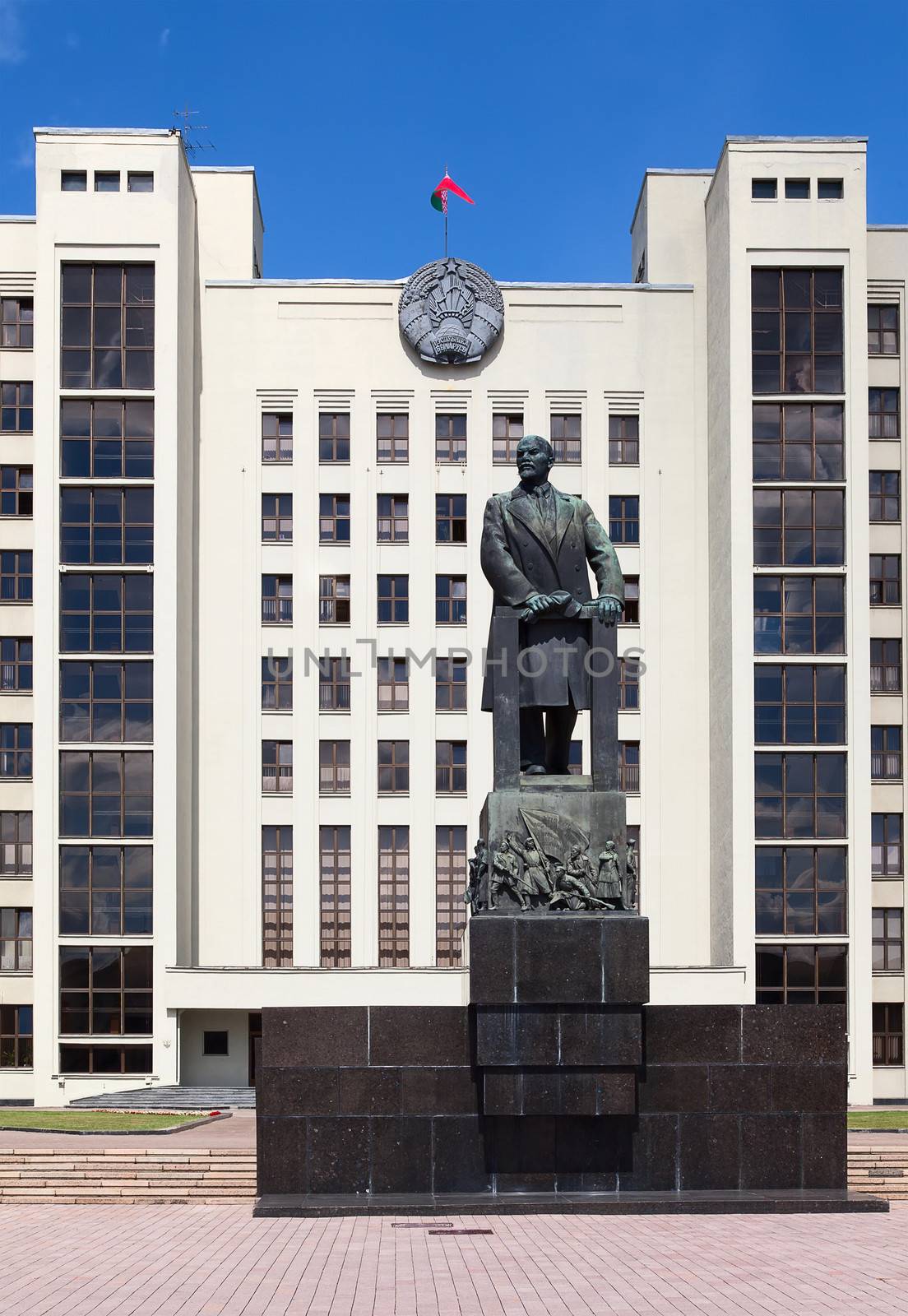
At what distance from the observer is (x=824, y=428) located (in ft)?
159

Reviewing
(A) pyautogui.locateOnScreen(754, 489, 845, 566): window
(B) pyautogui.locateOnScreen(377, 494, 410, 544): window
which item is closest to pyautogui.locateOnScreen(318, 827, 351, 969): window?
(B) pyautogui.locateOnScreen(377, 494, 410, 544): window

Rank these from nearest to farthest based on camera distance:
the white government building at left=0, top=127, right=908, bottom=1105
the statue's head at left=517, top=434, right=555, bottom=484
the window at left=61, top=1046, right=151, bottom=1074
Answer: the statue's head at left=517, top=434, right=555, bottom=484 → the window at left=61, top=1046, right=151, bottom=1074 → the white government building at left=0, top=127, right=908, bottom=1105

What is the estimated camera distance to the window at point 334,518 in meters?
50.6

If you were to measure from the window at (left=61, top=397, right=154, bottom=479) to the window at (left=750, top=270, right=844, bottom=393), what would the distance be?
18489 mm

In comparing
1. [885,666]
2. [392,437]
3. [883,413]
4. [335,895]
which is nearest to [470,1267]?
[335,895]

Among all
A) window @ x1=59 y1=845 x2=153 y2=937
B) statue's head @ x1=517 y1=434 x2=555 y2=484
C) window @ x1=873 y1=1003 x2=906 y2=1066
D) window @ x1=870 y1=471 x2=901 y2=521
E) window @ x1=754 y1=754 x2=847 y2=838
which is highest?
window @ x1=870 y1=471 x2=901 y2=521

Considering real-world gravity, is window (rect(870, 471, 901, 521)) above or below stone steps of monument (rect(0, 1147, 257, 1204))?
above

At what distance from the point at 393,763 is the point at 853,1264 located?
3461 cm

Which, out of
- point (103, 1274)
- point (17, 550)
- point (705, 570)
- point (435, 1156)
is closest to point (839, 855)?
point (705, 570)

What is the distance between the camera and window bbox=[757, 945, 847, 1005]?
46.7 metres

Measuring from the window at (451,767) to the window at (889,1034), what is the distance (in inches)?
556

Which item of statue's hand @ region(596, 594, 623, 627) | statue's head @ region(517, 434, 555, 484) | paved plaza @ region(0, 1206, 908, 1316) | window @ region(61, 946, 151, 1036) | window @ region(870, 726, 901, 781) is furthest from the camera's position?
window @ region(870, 726, 901, 781)

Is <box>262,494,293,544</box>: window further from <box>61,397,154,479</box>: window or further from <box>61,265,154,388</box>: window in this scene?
<box>61,265,154,388</box>: window

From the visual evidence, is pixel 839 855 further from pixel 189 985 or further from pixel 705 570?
pixel 189 985
